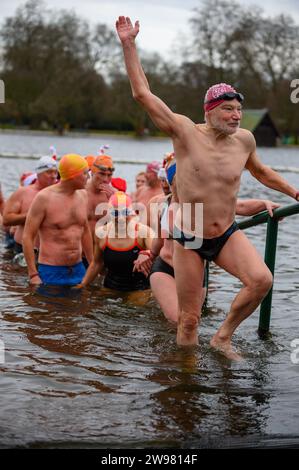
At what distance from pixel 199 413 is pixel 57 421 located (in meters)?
0.87

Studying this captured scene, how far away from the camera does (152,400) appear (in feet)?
16.1

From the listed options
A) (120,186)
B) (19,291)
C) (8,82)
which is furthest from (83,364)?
(8,82)

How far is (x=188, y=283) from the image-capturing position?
5.51 meters

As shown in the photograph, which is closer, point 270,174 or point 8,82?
point 270,174

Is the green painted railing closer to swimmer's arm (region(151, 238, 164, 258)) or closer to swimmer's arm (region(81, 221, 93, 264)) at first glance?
swimmer's arm (region(151, 238, 164, 258))

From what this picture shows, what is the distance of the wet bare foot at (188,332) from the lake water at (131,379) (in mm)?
94

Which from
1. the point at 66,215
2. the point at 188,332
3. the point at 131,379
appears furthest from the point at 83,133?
the point at 131,379

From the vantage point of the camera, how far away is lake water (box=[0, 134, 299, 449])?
4328 mm

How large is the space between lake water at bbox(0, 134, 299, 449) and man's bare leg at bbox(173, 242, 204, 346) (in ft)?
1.15

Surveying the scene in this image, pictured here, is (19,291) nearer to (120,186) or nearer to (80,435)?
(120,186)

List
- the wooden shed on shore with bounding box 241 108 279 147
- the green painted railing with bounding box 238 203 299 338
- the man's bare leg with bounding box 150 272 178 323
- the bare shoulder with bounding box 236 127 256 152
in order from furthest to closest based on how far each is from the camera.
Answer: the wooden shed on shore with bounding box 241 108 279 147 → the man's bare leg with bounding box 150 272 178 323 → the green painted railing with bounding box 238 203 299 338 → the bare shoulder with bounding box 236 127 256 152

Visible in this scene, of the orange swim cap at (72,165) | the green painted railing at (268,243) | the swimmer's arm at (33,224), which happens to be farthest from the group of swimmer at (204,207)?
the swimmer's arm at (33,224)

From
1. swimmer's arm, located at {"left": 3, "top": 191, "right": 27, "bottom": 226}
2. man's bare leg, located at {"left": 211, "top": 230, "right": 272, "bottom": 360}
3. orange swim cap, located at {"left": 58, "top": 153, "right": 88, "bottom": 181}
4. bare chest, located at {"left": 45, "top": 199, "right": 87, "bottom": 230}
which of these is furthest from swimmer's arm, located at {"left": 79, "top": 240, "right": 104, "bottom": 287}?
man's bare leg, located at {"left": 211, "top": 230, "right": 272, "bottom": 360}

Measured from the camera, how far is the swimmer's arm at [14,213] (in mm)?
9930
